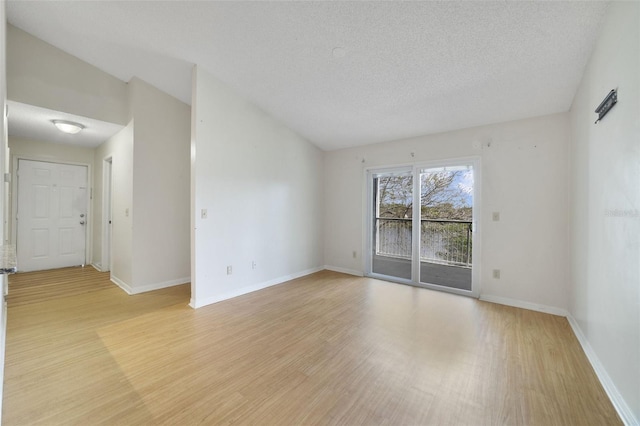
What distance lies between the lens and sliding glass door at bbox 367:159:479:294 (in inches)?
150

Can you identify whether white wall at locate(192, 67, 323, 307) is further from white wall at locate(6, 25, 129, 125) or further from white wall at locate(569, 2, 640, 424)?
white wall at locate(569, 2, 640, 424)

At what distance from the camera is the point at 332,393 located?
169 cm

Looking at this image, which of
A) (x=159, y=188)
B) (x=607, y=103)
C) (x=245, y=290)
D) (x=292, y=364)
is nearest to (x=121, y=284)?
(x=159, y=188)

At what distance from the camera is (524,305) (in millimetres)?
3180

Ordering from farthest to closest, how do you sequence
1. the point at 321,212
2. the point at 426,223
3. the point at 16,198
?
1. the point at 321,212
2. the point at 16,198
3. the point at 426,223

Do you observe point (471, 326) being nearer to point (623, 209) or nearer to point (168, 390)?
point (623, 209)

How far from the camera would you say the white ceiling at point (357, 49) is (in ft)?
6.56

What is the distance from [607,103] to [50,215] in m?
7.57

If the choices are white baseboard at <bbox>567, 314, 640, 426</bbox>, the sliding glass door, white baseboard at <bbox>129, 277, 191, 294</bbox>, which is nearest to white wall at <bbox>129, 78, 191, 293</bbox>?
white baseboard at <bbox>129, 277, 191, 294</bbox>

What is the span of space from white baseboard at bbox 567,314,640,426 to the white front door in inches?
291

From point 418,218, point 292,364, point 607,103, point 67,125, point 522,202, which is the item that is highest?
point 67,125

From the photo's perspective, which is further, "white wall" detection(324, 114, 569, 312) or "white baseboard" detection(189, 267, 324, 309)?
"white baseboard" detection(189, 267, 324, 309)

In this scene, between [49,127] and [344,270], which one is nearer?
[49,127]

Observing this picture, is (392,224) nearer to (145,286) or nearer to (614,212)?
(614,212)
